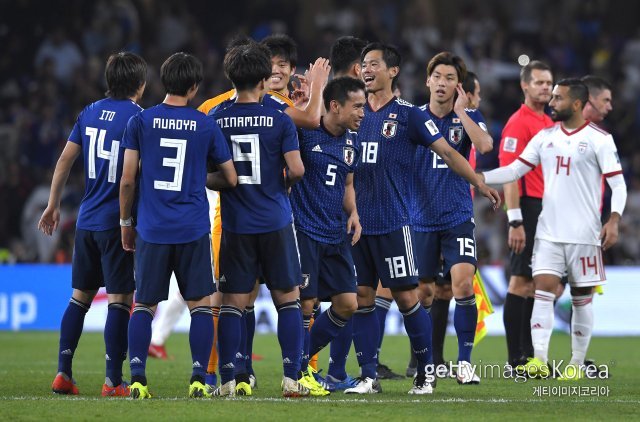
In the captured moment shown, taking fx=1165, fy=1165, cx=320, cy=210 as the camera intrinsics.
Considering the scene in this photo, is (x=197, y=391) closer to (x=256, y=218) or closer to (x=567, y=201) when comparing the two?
(x=256, y=218)

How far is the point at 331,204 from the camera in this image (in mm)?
8125

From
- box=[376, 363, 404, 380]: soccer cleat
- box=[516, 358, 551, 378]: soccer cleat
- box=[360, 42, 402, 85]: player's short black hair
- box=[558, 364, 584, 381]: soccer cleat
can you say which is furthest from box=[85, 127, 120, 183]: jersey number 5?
box=[558, 364, 584, 381]: soccer cleat

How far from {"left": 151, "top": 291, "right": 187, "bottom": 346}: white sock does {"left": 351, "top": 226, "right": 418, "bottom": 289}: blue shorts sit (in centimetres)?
358

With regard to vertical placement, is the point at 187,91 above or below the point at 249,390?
above

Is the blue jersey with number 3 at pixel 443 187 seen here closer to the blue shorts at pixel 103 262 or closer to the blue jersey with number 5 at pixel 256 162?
the blue jersey with number 5 at pixel 256 162

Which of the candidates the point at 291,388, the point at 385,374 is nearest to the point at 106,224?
the point at 291,388

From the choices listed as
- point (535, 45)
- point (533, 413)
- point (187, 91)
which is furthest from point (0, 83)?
point (533, 413)

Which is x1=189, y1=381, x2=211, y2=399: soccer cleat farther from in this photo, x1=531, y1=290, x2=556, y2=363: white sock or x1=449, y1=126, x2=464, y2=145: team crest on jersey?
x1=531, y1=290, x2=556, y2=363: white sock

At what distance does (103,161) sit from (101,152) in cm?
7

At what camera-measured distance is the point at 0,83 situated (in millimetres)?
20297

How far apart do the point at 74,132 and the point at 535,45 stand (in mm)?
16691

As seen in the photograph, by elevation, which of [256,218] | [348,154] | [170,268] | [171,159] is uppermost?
[348,154]

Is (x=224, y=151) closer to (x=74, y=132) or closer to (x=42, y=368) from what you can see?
(x=74, y=132)
